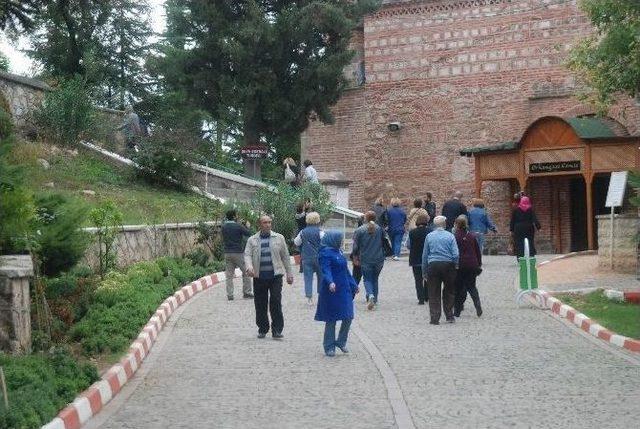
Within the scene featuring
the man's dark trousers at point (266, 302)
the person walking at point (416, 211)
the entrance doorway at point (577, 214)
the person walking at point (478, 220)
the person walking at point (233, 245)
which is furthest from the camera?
the entrance doorway at point (577, 214)

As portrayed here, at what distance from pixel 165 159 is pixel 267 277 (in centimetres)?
1497

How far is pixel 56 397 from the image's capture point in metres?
9.12

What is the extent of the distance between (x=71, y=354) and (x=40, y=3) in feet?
12.5

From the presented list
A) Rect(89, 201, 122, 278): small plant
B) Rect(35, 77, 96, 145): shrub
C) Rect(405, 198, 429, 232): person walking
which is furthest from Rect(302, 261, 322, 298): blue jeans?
Rect(35, 77, 96, 145): shrub

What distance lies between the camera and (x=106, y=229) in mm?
17469

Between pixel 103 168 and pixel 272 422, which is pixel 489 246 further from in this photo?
pixel 272 422

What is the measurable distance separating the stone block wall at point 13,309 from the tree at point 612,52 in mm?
11635

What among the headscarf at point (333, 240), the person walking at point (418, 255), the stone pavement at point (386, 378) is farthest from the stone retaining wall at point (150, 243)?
the headscarf at point (333, 240)

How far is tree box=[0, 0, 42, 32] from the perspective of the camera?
35.1 ft

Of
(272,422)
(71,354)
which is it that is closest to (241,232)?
(71,354)

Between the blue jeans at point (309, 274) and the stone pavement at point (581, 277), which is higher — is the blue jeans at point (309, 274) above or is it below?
above

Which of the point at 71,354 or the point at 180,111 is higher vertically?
the point at 180,111

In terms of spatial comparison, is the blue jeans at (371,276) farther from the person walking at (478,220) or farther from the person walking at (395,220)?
the person walking at (395,220)

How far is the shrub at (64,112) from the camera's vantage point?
1089 inches
